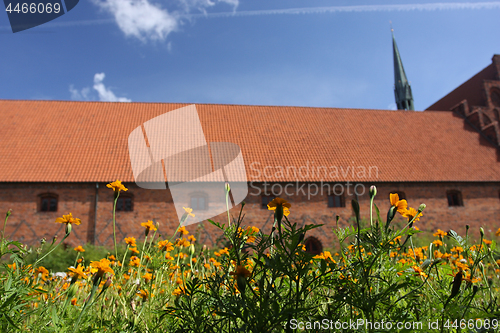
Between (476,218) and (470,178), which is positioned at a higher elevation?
(470,178)

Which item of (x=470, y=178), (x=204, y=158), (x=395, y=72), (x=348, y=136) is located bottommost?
Result: (x=470, y=178)

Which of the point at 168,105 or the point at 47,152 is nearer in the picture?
the point at 47,152

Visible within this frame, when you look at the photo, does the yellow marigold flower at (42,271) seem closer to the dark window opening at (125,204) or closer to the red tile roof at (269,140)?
the red tile roof at (269,140)

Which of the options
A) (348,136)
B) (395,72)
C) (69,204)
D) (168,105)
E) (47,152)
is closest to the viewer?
(69,204)

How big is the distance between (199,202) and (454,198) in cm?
1250

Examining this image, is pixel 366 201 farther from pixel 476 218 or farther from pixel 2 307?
pixel 2 307

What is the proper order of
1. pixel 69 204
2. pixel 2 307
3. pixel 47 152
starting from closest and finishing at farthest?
pixel 2 307, pixel 69 204, pixel 47 152

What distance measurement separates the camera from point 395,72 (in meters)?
30.7

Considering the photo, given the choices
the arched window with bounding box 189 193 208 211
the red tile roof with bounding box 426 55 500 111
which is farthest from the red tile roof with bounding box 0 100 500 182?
the red tile roof with bounding box 426 55 500 111

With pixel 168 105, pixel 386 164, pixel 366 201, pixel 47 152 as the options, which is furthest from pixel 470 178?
pixel 47 152

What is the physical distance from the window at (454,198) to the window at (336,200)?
18.0ft

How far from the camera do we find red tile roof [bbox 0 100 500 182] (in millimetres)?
13945

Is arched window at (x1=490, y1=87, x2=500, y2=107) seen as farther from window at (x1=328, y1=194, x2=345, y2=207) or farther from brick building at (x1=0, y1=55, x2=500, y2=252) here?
window at (x1=328, y1=194, x2=345, y2=207)

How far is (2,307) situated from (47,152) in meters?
15.1
